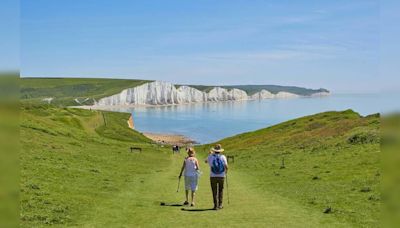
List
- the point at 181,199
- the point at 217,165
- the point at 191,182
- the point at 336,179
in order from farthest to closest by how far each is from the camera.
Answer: the point at 336,179 → the point at 181,199 → the point at 191,182 → the point at 217,165

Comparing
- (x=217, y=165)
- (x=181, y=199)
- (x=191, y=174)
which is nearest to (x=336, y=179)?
(x=181, y=199)

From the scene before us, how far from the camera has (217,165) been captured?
67.7 ft

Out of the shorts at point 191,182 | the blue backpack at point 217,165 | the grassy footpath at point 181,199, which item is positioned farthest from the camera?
the shorts at point 191,182

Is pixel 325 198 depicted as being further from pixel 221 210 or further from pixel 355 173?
pixel 355 173

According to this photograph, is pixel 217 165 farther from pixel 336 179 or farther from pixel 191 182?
pixel 336 179

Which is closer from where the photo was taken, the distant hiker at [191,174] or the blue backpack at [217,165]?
the blue backpack at [217,165]

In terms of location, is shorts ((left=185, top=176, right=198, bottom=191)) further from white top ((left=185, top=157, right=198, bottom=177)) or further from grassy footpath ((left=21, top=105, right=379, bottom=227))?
grassy footpath ((left=21, top=105, right=379, bottom=227))

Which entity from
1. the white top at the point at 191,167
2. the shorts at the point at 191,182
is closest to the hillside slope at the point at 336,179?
the shorts at the point at 191,182

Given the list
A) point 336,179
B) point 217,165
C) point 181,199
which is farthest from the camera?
point 336,179

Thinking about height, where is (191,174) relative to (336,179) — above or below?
above

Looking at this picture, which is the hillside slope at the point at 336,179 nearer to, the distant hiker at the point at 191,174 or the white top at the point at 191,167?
the distant hiker at the point at 191,174

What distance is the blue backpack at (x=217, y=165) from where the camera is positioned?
67.5 feet

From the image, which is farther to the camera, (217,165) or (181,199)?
(181,199)

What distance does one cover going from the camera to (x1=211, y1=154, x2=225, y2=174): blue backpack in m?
20.6
